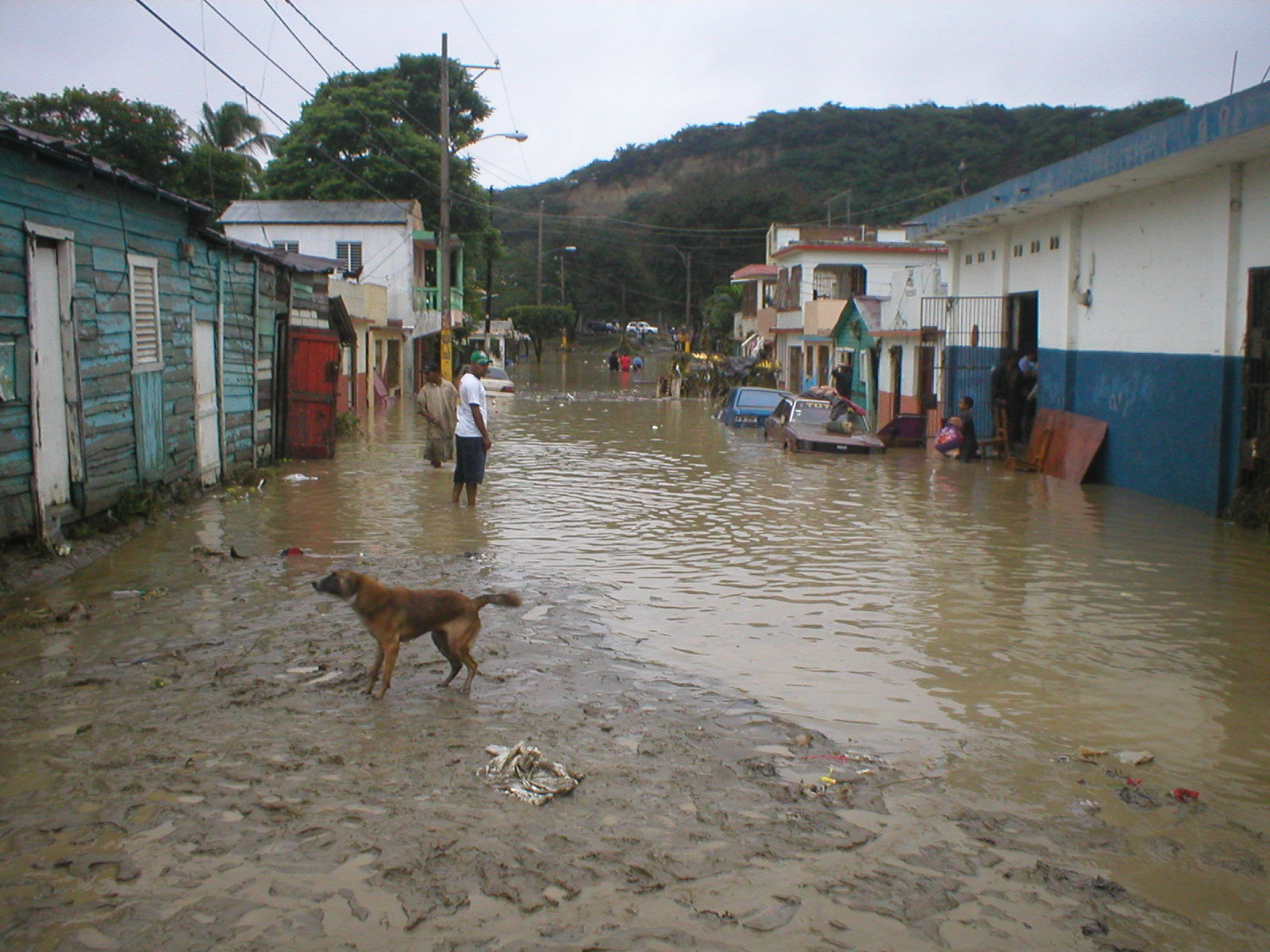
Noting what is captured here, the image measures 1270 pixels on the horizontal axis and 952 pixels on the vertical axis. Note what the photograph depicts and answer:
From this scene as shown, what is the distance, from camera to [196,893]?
13.6 ft

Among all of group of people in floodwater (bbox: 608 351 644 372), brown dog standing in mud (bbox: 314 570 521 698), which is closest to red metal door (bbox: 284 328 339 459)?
brown dog standing in mud (bbox: 314 570 521 698)

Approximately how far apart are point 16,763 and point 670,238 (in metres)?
81.1

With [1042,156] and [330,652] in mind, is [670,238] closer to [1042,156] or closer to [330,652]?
[1042,156]

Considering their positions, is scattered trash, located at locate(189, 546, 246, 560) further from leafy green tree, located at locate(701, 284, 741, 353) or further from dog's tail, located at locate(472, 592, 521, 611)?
leafy green tree, located at locate(701, 284, 741, 353)


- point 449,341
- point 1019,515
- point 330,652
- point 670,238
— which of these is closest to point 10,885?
point 330,652

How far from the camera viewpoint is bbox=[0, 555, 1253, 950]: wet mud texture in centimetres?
402

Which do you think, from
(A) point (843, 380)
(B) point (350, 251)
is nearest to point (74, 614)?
(A) point (843, 380)

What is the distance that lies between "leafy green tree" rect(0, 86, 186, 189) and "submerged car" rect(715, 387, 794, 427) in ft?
88.1

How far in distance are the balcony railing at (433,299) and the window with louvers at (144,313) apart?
26.6 m

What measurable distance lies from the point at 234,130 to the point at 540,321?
101ft

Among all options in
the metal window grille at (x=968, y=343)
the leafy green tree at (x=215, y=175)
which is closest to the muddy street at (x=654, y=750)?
the metal window grille at (x=968, y=343)

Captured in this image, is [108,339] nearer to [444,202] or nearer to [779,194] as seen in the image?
[444,202]

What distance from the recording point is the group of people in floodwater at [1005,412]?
20734 millimetres

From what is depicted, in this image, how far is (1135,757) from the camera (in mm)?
5793
